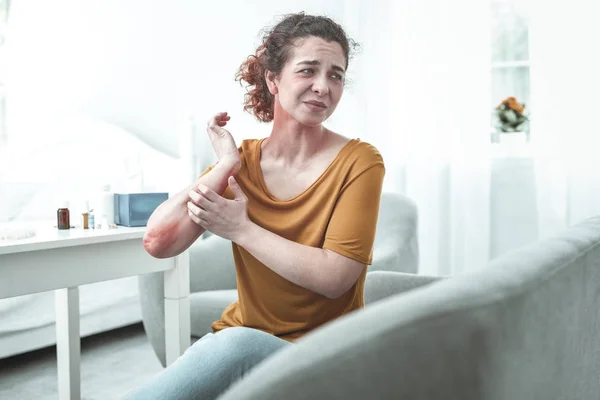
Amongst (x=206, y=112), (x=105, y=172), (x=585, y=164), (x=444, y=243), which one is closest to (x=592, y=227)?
(x=585, y=164)

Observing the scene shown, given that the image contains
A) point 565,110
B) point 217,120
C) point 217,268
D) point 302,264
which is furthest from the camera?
point 565,110

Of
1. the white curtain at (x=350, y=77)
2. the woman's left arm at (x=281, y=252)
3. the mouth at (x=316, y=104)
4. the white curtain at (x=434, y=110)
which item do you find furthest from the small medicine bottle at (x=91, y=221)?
the white curtain at (x=434, y=110)

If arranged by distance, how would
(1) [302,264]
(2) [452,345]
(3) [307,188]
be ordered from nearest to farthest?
(2) [452,345] → (1) [302,264] → (3) [307,188]

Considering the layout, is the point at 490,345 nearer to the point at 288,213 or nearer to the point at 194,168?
the point at 288,213

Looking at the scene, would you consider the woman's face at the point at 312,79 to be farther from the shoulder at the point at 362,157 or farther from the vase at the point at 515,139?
the vase at the point at 515,139

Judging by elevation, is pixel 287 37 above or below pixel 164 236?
above

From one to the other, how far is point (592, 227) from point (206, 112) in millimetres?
2774

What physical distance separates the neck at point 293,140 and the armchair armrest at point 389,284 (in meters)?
0.43

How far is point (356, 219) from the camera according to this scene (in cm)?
110

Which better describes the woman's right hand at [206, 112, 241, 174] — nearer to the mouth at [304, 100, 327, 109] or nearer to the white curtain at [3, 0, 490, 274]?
the mouth at [304, 100, 327, 109]

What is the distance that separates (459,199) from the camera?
117 inches

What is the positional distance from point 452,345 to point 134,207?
55.5 inches

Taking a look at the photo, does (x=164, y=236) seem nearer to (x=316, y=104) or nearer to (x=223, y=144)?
(x=223, y=144)

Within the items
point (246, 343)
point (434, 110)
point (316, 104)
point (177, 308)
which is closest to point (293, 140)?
point (316, 104)
